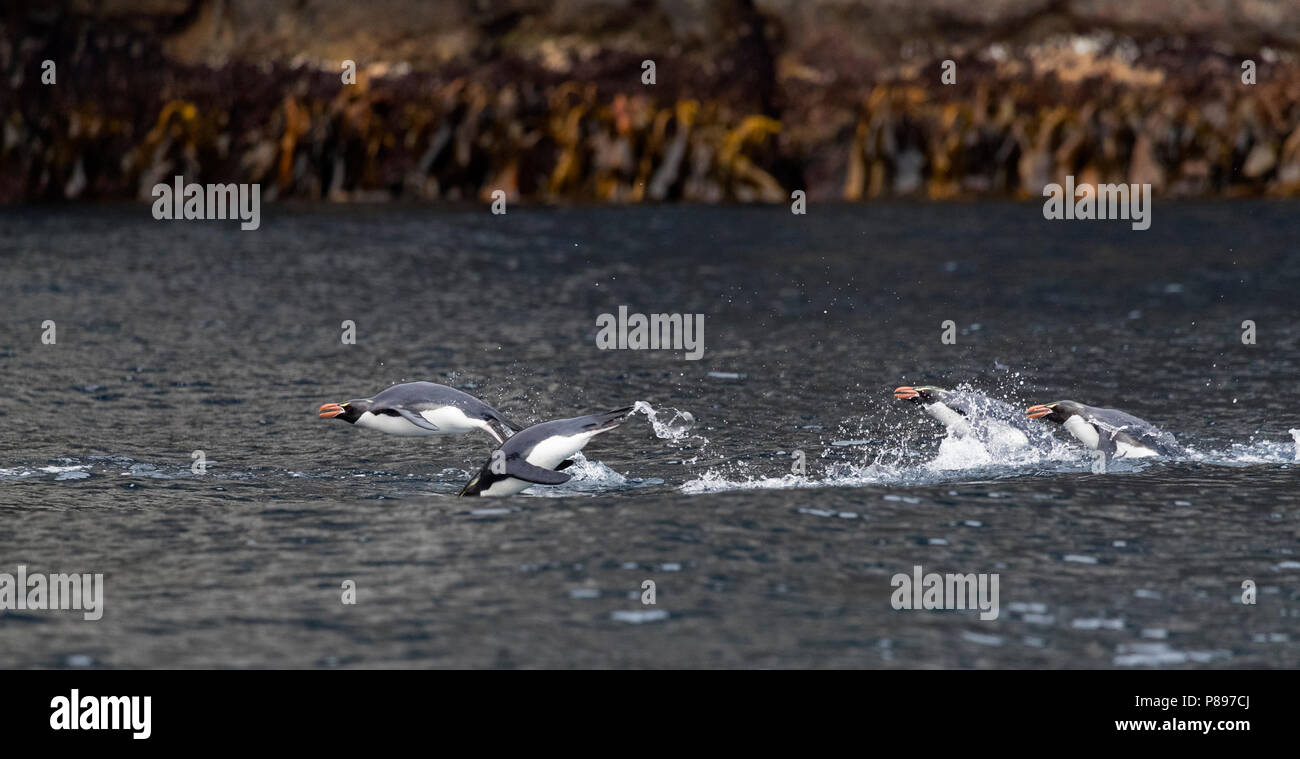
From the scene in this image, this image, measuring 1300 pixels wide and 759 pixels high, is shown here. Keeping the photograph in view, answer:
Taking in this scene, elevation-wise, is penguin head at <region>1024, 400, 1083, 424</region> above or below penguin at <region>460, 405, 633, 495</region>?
above

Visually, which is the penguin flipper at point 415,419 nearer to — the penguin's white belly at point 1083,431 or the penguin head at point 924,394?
the penguin head at point 924,394

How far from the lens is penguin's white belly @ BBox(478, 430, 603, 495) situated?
46.5 ft

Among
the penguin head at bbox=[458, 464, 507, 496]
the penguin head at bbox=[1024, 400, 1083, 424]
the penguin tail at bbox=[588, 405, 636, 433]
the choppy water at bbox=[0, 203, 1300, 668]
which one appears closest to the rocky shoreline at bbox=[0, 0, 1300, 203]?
the choppy water at bbox=[0, 203, 1300, 668]

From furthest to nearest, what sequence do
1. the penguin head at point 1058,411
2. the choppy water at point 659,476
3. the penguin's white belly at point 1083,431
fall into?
1. the penguin head at point 1058,411
2. the penguin's white belly at point 1083,431
3. the choppy water at point 659,476

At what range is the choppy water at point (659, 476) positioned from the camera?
34.3ft

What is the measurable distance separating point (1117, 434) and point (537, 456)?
16.7ft

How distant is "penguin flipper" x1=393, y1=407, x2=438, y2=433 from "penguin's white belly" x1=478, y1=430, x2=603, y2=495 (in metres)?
1.73

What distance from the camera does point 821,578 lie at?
11.5 m

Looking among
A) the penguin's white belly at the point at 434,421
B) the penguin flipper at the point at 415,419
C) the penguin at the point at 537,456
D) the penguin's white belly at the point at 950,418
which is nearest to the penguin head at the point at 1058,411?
the penguin's white belly at the point at 950,418

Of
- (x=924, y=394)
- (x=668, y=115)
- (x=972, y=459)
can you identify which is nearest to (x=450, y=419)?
(x=924, y=394)

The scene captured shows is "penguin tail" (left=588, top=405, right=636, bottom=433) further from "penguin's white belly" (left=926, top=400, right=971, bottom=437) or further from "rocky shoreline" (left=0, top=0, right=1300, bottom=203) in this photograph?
"rocky shoreline" (left=0, top=0, right=1300, bottom=203)

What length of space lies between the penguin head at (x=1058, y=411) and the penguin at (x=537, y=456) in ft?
12.6

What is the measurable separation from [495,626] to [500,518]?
2.97 meters

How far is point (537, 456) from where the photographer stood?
1455 cm
